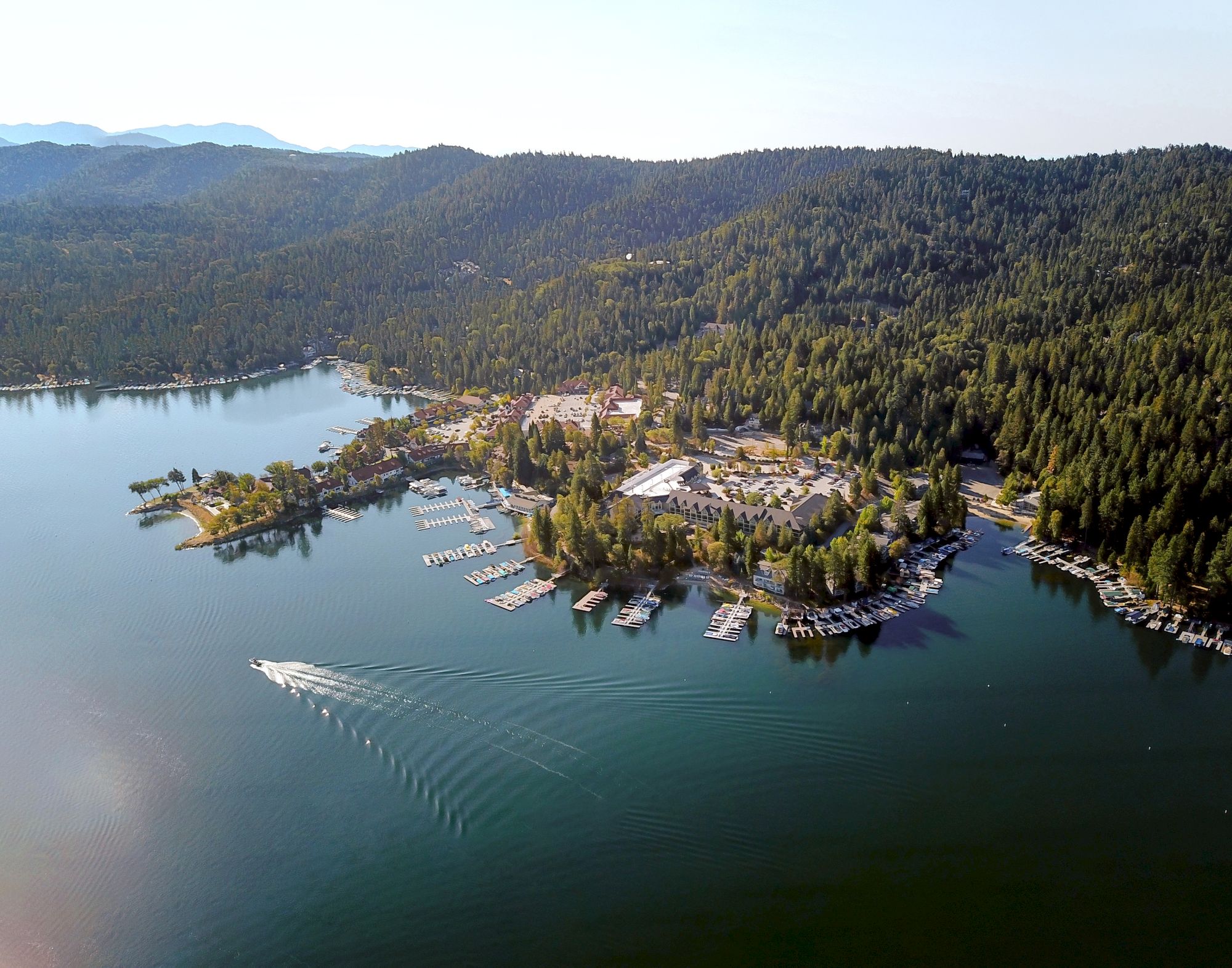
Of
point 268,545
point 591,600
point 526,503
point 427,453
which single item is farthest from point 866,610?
point 427,453

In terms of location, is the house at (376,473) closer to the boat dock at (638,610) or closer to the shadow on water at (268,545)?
the shadow on water at (268,545)

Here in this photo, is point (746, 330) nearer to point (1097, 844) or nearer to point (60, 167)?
point (1097, 844)

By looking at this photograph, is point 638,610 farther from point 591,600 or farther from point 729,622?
point 729,622

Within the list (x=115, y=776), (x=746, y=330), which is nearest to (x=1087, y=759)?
(x=115, y=776)

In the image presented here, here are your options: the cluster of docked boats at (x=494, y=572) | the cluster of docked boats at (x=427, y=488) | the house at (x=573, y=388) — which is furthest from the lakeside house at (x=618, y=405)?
the cluster of docked boats at (x=494, y=572)

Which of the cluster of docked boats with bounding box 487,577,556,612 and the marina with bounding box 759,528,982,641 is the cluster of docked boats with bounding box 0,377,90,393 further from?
the marina with bounding box 759,528,982,641
